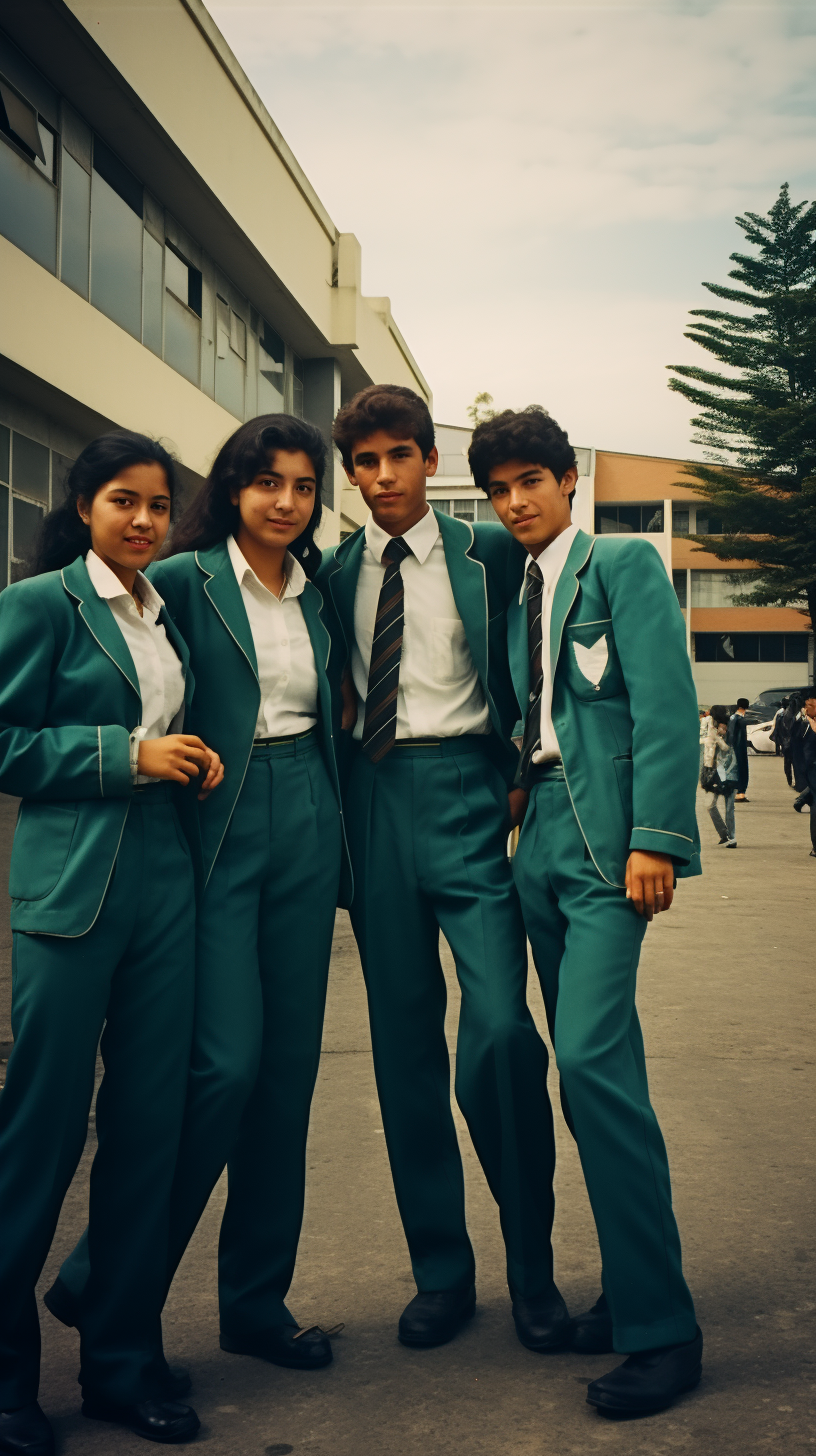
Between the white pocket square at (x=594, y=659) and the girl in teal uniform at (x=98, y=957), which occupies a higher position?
the white pocket square at (x=594, y=659)

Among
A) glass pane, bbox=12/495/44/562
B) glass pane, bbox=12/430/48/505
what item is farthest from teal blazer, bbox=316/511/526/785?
glass pane, bbox=12/430/48/505

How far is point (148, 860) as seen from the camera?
2.79 m

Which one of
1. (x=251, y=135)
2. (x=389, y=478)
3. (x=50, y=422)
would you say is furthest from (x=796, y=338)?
(x=389, y=478)

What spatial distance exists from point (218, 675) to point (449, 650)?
612 millimetres

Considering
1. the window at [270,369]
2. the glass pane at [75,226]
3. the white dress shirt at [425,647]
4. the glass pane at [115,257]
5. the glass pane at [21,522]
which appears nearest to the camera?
the white dress shirt at [425,647]

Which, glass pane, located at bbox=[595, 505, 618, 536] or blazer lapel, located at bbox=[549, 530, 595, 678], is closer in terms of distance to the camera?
blazer lapel, located at bbox=[549, 530, 595, 678]

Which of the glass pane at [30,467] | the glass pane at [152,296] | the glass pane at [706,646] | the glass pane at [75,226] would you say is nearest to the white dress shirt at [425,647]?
the glass pane at [30,467]

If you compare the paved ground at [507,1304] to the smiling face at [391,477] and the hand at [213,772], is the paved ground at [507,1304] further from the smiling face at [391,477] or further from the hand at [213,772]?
the smiling face at [391,477]

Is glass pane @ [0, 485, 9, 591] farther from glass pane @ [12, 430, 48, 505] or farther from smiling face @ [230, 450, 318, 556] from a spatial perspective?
smiling face @ [230, 450, 318, 556]

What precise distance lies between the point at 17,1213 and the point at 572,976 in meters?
1.24

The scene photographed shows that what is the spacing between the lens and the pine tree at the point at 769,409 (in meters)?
33.7

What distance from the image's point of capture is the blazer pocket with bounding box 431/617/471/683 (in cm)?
336

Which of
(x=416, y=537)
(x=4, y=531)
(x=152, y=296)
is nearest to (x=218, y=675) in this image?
(x=416, y=537)

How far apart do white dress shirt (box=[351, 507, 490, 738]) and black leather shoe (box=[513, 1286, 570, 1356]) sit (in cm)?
132
